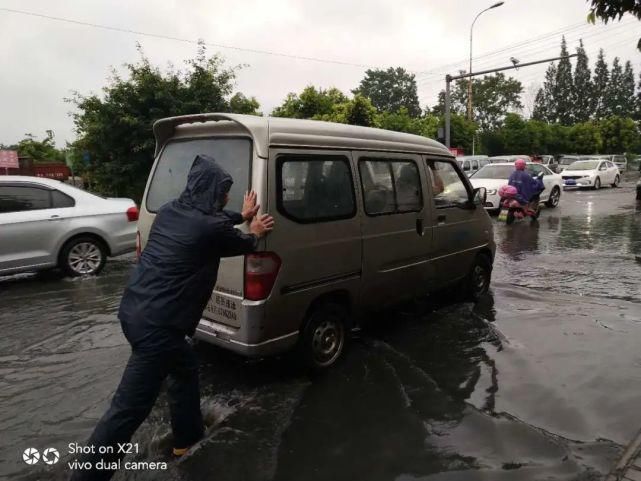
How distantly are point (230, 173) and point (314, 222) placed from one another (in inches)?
28.4

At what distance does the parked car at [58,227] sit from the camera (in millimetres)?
6957

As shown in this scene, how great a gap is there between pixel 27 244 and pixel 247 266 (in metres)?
5.12

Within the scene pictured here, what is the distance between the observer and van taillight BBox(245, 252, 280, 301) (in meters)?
3.41

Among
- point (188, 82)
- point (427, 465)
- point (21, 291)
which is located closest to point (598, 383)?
point (427, 465)

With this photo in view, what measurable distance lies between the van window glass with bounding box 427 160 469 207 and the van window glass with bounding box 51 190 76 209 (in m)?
5.49

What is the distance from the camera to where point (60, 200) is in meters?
7.46

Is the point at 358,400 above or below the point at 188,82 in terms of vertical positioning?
below

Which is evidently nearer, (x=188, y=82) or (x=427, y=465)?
(x=427, y=465)

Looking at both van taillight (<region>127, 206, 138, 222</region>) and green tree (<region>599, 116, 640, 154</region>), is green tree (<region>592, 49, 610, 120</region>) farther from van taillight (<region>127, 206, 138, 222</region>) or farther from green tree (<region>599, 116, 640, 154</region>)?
van taillight (<region>127, 206, 138, 222</region>)

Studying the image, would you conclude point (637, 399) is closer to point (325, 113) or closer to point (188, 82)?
point (188, 82)

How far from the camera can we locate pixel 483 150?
42.1 m

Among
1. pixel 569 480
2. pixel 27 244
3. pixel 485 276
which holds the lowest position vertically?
pixel 569 480

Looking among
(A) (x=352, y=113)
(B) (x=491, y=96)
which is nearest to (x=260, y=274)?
(A) (x=352, y=113)

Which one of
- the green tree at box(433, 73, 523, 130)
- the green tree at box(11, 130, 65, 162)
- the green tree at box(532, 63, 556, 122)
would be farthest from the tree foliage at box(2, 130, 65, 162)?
the green tree at box(532, 63, 556, 122)
